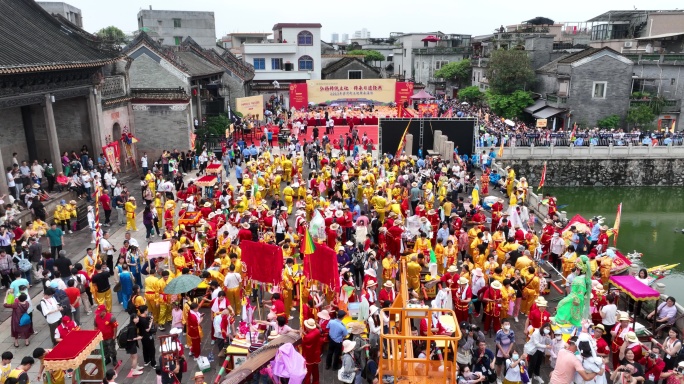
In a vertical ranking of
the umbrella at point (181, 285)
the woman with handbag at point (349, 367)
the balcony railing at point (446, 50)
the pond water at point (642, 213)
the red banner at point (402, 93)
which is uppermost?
the balcony railing at point (446, 50)

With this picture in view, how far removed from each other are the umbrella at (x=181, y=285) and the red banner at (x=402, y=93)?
3447 centimetres

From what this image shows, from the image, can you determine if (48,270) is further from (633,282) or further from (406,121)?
(406,121)

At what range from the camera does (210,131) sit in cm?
3078

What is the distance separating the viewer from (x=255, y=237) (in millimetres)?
15062

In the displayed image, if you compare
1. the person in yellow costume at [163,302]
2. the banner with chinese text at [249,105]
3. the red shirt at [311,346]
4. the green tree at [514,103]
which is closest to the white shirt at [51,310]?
the person in yellow costume at [163,302]

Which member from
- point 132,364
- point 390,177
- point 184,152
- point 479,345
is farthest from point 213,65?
point 479,345

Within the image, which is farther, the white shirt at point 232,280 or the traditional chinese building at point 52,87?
the traditional chinese building at point 52,87

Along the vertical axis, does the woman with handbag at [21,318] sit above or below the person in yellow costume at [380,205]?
below

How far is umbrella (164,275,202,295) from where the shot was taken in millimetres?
10430

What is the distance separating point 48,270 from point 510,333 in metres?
10.1

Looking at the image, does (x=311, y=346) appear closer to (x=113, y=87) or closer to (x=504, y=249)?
(x=504, y=249)

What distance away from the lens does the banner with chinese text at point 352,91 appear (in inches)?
1666

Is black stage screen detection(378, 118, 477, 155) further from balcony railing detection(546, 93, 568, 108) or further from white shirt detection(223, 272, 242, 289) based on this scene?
white shirt detection(223, 272, 242, 289)

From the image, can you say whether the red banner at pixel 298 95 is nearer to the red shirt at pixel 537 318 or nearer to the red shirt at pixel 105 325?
the red shirt at pixel 105 325
